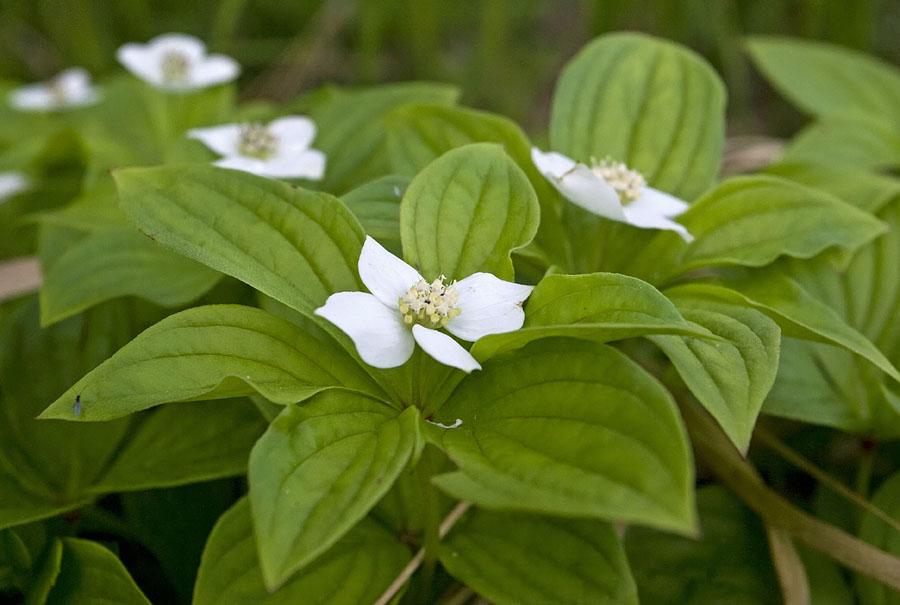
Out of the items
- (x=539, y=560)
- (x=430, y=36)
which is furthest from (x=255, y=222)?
(x=430, y=36)

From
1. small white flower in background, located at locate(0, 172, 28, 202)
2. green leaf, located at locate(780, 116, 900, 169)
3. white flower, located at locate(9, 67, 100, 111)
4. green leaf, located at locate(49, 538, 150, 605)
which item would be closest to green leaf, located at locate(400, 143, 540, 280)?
green leaf, located at locate(49, 538, 150, 605)

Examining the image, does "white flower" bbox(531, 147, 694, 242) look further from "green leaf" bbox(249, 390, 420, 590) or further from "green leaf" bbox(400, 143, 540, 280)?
"green leaf" bbox(249, 390, 420, 590)

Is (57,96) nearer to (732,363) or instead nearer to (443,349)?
(443,349)

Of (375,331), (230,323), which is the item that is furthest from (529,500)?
(230,323)

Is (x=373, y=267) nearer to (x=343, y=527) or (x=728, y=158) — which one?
(x=343, y=527)

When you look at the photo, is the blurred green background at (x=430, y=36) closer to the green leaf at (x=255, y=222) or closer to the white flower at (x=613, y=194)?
the white flower at (x=613, y=194)

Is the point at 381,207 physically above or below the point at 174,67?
above
